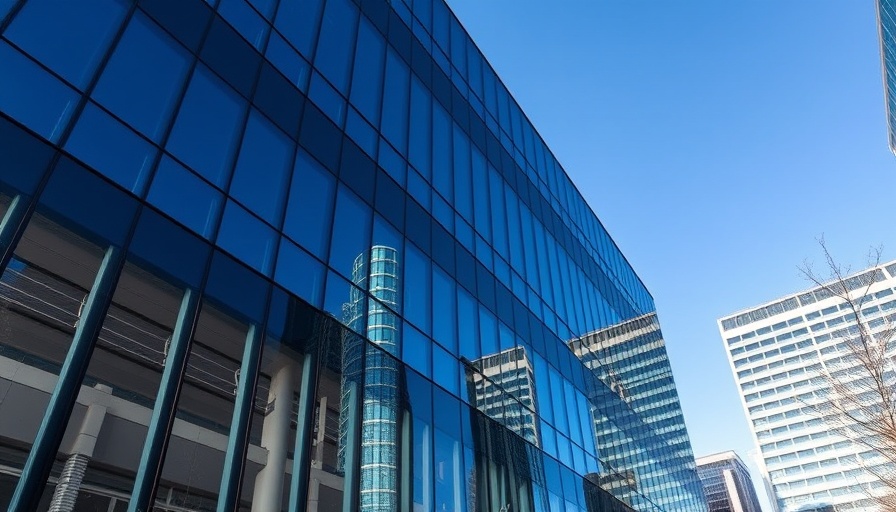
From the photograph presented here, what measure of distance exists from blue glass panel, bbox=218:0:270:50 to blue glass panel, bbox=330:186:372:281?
15.2 feet

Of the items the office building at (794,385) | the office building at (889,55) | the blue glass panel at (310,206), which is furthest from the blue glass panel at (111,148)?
the office building at (794,385)

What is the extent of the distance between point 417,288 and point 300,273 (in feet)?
16.8

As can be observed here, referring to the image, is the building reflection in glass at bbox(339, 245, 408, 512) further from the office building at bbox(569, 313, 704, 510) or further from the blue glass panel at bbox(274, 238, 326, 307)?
the office building at bbox(569, 313, 704, 510)

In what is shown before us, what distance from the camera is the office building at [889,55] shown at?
256 feet

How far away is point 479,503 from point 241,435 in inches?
355

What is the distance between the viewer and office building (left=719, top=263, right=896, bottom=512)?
126125mm

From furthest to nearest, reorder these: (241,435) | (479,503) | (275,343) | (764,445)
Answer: (764,445)
(479,503)
(275,343)
(241,435)

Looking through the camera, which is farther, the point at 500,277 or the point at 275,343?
the point at 500,277

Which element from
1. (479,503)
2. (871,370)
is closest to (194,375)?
(479,503)

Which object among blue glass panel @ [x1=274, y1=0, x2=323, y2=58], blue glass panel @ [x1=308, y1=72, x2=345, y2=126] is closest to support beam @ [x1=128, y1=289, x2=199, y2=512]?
blue glass panel @ [x1=308, y1=72, x2=345, y2=126]

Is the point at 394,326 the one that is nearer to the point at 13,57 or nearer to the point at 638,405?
the point at 13,57

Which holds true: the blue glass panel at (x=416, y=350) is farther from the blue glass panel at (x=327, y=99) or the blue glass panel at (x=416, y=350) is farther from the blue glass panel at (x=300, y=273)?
the blue glass panel at (x=327, y=99)

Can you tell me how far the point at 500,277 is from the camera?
24594 mm

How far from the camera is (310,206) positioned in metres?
15.1
